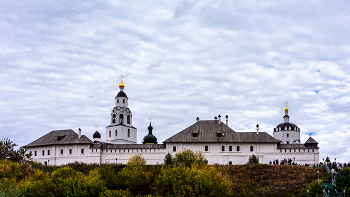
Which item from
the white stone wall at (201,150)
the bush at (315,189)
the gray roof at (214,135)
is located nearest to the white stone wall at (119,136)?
the white stone wall at (201,150)

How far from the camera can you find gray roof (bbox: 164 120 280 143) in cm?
5634

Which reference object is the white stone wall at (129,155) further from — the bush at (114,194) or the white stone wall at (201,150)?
the bush at (114,194)

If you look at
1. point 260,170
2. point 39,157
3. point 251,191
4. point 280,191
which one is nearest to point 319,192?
point 280,191

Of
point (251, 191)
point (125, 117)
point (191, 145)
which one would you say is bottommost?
point (251, 191)

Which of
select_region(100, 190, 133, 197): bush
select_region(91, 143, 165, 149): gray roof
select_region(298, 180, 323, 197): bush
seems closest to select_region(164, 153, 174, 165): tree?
select_region(91, 143, 165, 149): gray roof

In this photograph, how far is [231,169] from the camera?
1815 inches

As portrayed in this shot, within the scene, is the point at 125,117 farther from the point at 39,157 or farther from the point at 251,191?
the point at 251,191

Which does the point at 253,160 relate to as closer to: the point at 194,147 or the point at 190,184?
the point at 194,147

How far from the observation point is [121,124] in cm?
7069

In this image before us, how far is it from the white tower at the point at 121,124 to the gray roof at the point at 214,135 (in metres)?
15.8

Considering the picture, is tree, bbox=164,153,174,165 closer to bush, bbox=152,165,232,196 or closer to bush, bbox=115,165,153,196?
bush, bbox=115,165,153,196

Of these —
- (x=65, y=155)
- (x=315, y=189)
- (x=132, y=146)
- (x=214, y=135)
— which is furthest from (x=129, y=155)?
(x=315, y=189)

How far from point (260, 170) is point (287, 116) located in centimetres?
4113

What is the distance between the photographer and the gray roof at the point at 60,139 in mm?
59375
